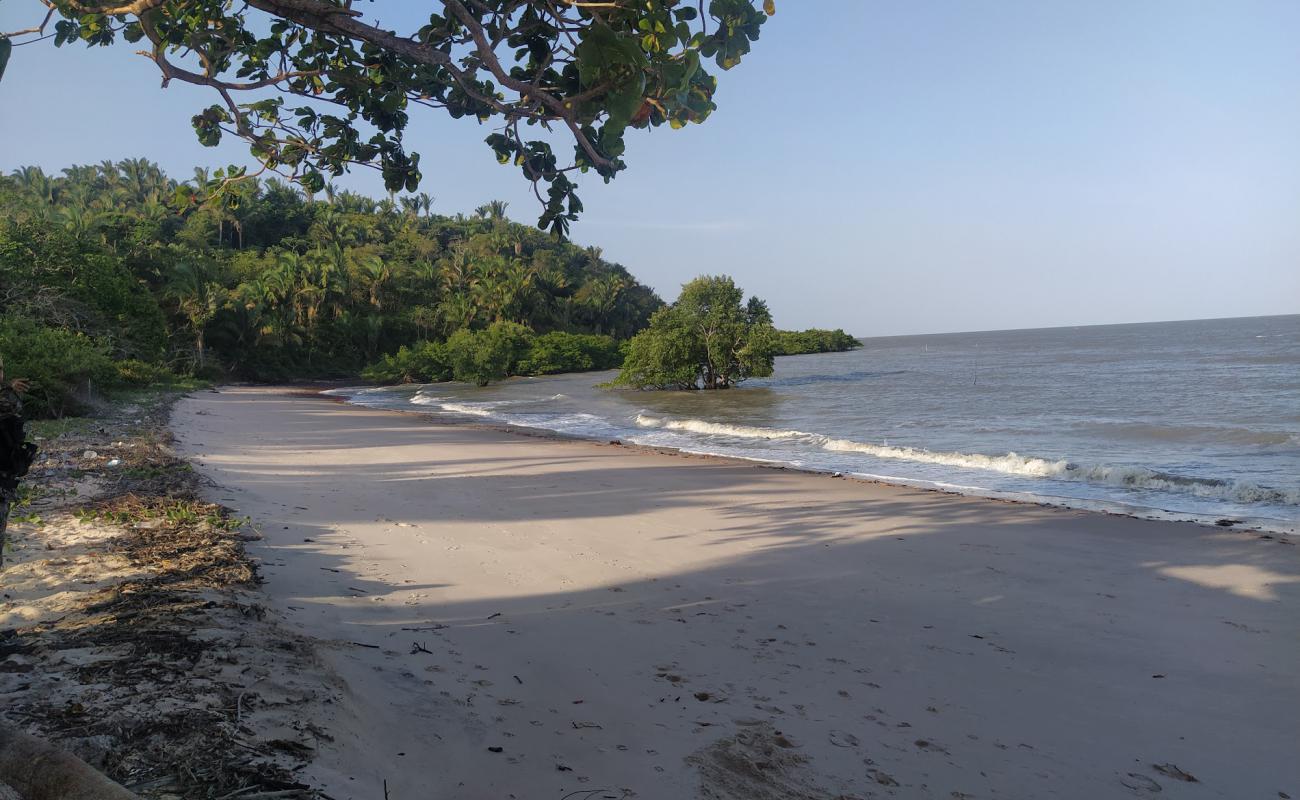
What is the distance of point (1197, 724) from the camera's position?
13.0 feet

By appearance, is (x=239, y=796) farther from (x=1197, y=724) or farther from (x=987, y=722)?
(x=1197, y=724)

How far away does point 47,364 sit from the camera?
13.5 meters

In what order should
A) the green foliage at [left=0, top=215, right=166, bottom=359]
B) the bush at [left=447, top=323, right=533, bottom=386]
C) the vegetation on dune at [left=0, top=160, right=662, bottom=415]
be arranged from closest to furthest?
1. the green foliage at [left=0, top=215, right=166, bottom=359]
2. the vegetation on dune at [left=0, top=160, right=662, bottom=415]
3. the bush at [left=447, top=323, right=533, bottom=386]

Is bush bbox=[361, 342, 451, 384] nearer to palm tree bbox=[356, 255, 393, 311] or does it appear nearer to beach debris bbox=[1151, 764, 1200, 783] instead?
palm tree bbox=[356, 255, 393, 311]

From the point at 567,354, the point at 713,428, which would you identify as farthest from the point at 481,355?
the point at 713,428

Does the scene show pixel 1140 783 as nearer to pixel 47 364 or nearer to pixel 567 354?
pixel 47 364

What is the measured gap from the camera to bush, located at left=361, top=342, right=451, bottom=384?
5053 cm

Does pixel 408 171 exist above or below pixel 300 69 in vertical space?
below

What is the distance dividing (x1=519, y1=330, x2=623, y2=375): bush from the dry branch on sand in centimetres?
4831

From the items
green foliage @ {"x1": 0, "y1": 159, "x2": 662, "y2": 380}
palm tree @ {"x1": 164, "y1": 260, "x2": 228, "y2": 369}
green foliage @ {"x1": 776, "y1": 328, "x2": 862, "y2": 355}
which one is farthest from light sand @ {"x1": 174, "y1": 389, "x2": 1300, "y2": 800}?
green foliage @ {"x1": 776, "y1": 328, "x2": 862, "y2": 355}

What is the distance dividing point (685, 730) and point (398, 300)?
61.9 metres

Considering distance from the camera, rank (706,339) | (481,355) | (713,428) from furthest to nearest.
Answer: (481,355) < (706,339) < (713,428)

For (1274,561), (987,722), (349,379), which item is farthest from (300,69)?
(349,379)

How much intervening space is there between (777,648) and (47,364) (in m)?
14.6
